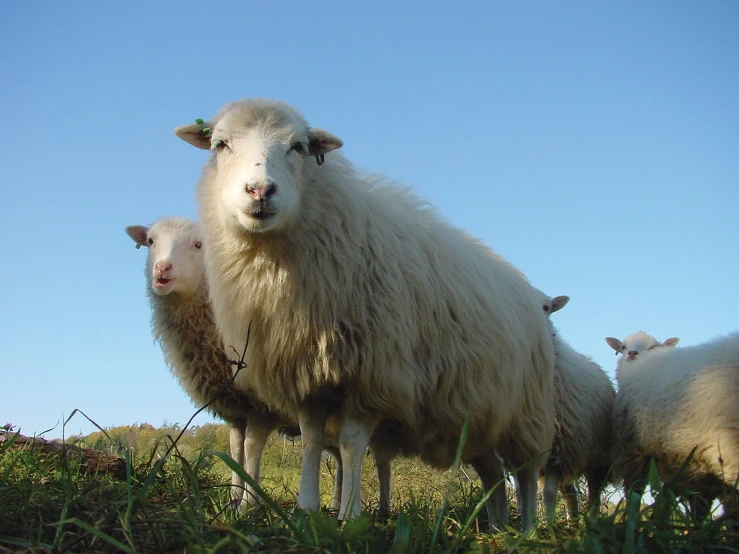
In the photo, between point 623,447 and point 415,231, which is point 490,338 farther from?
point 623,447

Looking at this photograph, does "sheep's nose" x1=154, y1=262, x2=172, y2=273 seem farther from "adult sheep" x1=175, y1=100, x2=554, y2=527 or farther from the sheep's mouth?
the sheep's mouth

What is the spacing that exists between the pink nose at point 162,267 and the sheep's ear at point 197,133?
1.21 m

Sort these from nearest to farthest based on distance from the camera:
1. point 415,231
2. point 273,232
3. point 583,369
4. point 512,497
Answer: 1. point 273,232
2. point 415,231
3. point 583,369
4. point 512,497

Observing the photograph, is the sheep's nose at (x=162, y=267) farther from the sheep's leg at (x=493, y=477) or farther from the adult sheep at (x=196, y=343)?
the sheep's leg at (x=493, y=477)

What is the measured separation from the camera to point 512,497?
721cm

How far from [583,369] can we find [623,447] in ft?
3.13

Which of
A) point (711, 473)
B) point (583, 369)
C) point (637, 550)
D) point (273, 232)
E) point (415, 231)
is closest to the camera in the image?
point (637, 550)

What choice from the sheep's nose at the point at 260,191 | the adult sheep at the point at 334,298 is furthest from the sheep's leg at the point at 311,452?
the sheep's nose at the point at 260,191

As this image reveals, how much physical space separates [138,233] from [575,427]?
4.28 meters

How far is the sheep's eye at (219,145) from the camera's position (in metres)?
3.99

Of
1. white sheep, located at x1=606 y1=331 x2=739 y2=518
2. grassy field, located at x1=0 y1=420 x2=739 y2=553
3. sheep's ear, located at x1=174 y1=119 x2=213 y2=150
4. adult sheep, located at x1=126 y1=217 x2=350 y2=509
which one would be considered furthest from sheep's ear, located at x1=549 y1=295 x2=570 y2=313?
grassy field, located at x1=0 y1=420 x2=739 y2=553

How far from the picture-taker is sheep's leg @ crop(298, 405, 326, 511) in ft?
12.1

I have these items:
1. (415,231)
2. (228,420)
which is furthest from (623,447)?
(228,420)

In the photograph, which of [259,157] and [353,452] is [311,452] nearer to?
[353,452]
